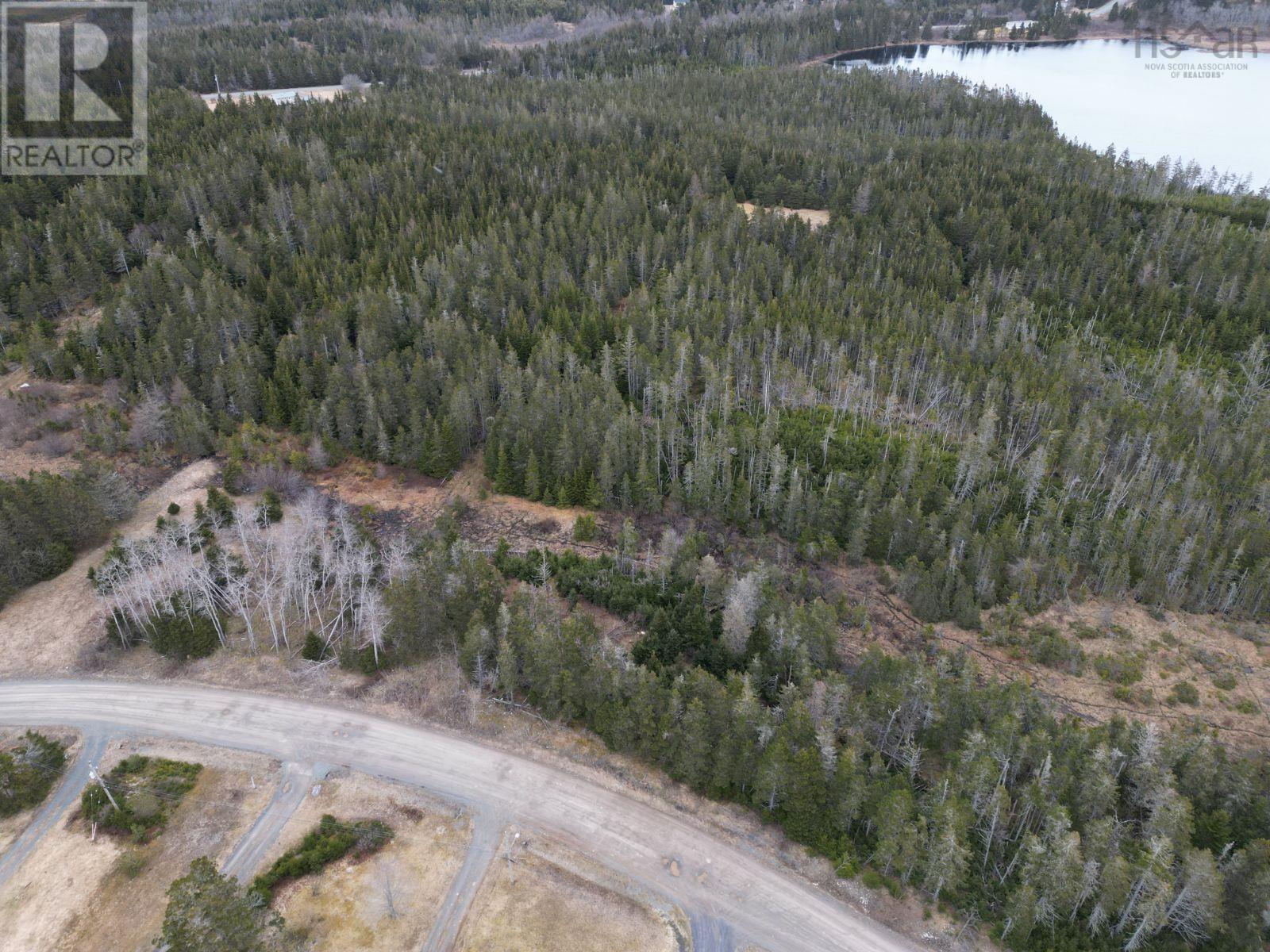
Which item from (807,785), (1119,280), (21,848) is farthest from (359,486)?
(1119,280)

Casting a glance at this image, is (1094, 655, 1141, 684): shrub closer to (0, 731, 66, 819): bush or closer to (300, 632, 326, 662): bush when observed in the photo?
(300, 632, 326, 662): bush

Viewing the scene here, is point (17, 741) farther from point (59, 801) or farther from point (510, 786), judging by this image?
point (510, 786)

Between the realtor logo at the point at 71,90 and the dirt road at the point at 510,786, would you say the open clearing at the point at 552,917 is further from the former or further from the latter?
the realtor logo at the point at 71,90

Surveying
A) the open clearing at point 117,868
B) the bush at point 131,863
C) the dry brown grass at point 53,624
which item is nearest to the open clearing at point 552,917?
the open clearing at point 117,868

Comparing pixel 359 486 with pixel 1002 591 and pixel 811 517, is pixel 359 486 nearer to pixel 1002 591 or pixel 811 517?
pixel 811 517

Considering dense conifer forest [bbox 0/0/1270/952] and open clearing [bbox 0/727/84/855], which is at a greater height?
dense conifer forest [bbox 0/0/1270/952]

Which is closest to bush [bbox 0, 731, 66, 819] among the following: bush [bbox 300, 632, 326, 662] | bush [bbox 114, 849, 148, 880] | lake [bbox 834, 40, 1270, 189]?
bush [bbox 114, 849, 148, 880]
